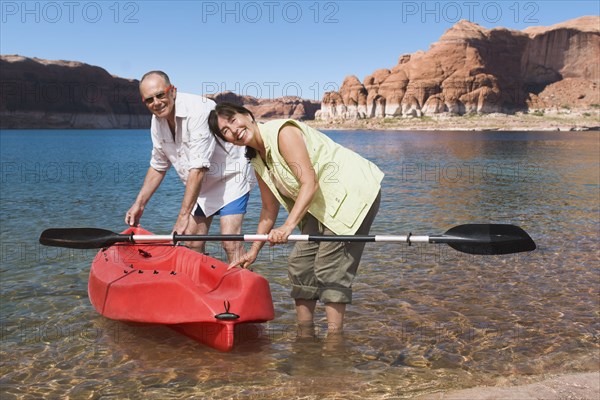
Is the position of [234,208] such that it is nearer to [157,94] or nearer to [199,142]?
[199,142]

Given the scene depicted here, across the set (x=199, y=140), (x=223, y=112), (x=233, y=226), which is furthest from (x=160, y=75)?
(x=233, y=226)

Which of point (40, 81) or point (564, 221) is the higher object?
point (40, 81)

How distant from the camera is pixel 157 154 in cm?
514

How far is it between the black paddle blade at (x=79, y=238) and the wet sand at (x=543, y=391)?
287 cm

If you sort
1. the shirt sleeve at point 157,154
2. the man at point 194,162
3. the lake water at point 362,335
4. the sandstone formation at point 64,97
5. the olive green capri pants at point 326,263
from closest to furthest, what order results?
the olive green capri pants at point 326,263, the lake water at point 362,335, the man at point 194,162, the shirt sleeve at point 157,154, the sandstone formation at point 64,97

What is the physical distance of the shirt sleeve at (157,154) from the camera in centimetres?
491

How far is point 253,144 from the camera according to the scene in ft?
11.9

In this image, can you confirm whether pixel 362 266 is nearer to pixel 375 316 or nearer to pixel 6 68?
pixel 375 316

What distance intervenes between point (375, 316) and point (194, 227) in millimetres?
2019

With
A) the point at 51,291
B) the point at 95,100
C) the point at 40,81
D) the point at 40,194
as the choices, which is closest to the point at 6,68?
the point at 40,81

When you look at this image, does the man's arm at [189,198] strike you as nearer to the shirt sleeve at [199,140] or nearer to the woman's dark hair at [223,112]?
the shirt sleeve at [199,140]

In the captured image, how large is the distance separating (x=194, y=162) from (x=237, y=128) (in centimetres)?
111

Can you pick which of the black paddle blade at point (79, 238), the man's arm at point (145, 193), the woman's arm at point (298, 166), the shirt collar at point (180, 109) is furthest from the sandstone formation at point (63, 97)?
the woman's arm at point (298, 166)

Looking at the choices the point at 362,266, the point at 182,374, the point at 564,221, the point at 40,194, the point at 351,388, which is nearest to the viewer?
the point at 351,388
